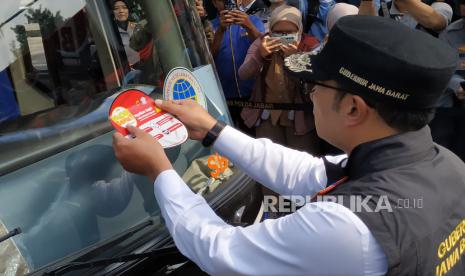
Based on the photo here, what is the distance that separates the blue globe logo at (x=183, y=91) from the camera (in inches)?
73.9

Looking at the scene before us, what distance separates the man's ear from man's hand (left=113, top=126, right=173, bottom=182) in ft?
1.57

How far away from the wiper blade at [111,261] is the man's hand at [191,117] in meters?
0.38

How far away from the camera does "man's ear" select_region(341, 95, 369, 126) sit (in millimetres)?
1177

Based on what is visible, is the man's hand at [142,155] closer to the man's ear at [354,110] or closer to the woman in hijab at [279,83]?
the man's ear at [354,110]

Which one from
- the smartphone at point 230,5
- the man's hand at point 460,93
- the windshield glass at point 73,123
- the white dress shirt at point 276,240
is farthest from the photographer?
the smartphone at point 230,5

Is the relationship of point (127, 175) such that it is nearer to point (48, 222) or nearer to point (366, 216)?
point (48, 222)

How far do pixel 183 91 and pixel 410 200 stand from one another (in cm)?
105

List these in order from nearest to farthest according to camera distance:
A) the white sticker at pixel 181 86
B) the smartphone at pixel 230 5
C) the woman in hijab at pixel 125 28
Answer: the white sticker at pixel 181 86, the woman in hijab at pixel 125 28, the smartphone at pixel 230 5

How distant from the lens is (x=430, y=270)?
1111 millimetres

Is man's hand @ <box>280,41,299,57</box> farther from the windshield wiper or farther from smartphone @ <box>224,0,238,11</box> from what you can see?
the windshield wiper

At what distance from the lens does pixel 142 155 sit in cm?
132

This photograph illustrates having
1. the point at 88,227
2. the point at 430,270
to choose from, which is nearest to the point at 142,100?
the point at 88,227

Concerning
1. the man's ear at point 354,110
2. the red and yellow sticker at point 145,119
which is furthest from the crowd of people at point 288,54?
the man's ear at point 354,110

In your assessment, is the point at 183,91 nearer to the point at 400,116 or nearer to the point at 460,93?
the point at 400,116
